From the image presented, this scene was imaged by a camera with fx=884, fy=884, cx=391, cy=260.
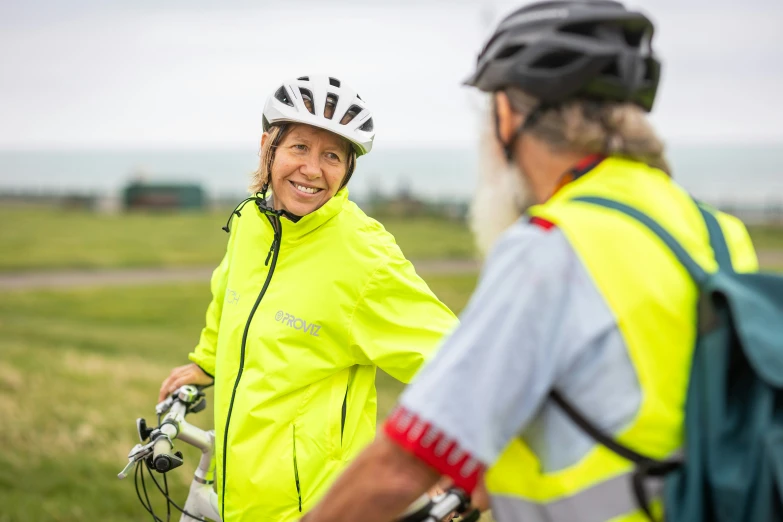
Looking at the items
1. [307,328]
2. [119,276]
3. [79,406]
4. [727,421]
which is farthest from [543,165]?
[119,276]

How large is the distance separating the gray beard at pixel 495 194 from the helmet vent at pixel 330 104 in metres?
1.72

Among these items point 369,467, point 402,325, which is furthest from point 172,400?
point 369,467

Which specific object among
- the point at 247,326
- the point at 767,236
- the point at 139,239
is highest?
the point at 247,326

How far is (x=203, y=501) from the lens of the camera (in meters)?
4.09

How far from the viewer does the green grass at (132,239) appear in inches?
1326

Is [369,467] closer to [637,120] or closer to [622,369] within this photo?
[622,369]

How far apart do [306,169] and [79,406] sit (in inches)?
276

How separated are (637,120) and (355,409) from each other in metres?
1.98

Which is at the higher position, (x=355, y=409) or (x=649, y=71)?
(x=649, y=71)

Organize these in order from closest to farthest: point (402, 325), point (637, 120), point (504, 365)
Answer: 1. point (504, 365)
2. point (637, 120)
3. point (402, 325)

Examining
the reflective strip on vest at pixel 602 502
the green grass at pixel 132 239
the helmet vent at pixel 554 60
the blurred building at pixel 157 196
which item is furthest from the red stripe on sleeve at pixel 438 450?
the blurred building at pixel 157 196

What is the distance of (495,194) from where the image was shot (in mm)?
2123

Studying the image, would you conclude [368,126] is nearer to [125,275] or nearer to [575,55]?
[575,55]

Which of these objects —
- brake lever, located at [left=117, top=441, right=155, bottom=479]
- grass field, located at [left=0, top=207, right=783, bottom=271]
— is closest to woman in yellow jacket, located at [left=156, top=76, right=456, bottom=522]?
brake lever, located at [left=117, top=441, right=155, bottom=479]
